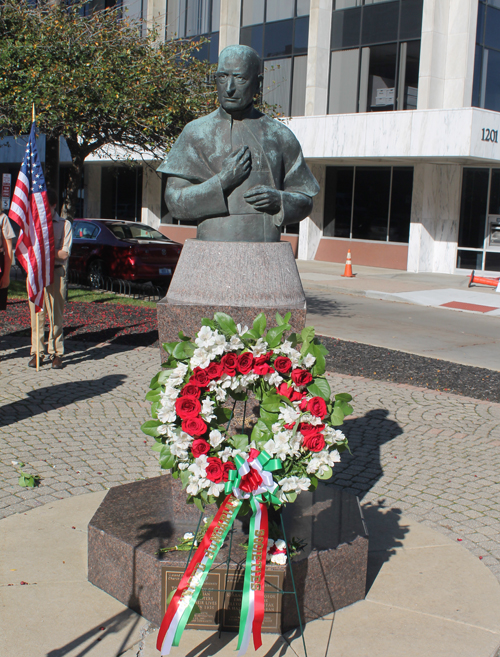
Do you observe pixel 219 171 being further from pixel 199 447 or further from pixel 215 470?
pixel 215 470

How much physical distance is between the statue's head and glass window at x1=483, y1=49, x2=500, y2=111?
67.4ft

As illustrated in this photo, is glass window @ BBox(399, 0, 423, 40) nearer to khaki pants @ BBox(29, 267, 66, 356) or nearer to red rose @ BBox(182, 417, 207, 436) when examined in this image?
khaki pants @ BBox(29, 267, 66, 356)

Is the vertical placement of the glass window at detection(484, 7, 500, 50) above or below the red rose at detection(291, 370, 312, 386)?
above

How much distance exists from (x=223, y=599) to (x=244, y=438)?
2.90ft

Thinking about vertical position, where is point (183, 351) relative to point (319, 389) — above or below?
above

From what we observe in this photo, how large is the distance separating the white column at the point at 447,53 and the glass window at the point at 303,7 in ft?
16.5

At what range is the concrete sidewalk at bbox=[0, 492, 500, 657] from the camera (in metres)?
Answer: 3.40

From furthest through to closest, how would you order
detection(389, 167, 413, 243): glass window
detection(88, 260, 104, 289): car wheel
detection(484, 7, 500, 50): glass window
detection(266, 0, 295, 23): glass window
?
detection(266, 0, 295, 23): glass window, detection(389, 167, 413, 243): glass window, detection(484, 7, 500, 50): glass window, detection(88, 260, 104, 289): car wheel

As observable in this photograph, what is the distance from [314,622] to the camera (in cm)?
368

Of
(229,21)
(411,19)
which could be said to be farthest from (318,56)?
(229,21)

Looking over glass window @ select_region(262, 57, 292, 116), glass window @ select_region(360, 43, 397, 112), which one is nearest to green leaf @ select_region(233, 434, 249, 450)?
glass window @ select_region(360, 43, 397, 112)

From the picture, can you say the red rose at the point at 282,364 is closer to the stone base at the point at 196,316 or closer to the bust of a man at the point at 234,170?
the stone base at the point at 196,316

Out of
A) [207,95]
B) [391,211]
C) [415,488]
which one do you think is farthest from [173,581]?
[391,211]

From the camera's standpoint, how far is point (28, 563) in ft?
13.3
